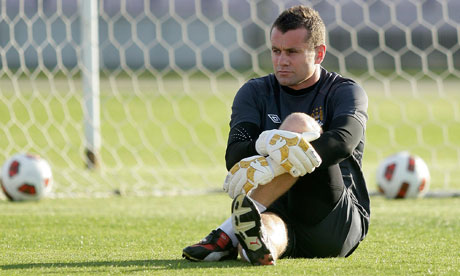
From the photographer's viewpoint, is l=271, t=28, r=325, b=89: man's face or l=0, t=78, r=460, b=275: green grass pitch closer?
l=0, t=78, r=460, b=275: green grass pitch

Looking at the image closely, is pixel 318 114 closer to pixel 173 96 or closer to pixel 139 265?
pixel 139 265

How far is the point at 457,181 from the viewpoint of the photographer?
8328 mm

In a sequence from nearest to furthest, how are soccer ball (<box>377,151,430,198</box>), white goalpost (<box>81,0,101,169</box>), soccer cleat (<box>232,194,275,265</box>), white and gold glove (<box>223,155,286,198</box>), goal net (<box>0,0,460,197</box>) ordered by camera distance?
soccer cleat (<box>232,194,275,265</box>) < white and gold glove (<box>223,155,286,198</box>) < soccer ball (<box>377,151,430,198</box>) < white goalpost (<box>81,0,101,169</box>) < goal net (<box>0,0,460,197</box>)

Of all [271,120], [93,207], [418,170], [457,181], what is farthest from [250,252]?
[457,181]

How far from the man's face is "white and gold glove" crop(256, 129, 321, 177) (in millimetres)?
509

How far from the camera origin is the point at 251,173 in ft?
11.0

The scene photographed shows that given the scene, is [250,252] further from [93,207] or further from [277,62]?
[93,207]

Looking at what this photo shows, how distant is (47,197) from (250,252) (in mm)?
3857

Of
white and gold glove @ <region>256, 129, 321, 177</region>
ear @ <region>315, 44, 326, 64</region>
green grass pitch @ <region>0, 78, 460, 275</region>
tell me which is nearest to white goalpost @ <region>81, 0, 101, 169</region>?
green grass pitch @ <region>0, 78, 460, 275</region>

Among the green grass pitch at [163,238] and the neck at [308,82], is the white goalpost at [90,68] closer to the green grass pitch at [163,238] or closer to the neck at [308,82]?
the green grass pitch at [163,238]

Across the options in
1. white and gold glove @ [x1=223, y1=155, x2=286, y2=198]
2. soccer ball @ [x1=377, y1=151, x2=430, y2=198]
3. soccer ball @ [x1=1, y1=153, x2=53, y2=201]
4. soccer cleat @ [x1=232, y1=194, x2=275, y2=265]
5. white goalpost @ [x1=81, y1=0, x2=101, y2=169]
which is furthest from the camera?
white goalpost @ [x1=81, y1=0, x2=101, y2=169]

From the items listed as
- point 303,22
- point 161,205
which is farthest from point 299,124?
point 161,205

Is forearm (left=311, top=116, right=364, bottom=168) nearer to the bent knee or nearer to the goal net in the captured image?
the bent knee

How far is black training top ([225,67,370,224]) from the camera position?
3.66 meters
